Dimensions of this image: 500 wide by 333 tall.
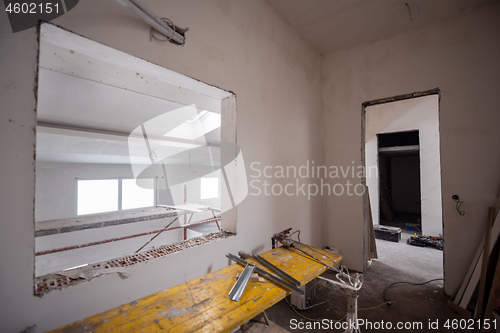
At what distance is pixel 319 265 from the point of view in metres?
1.61

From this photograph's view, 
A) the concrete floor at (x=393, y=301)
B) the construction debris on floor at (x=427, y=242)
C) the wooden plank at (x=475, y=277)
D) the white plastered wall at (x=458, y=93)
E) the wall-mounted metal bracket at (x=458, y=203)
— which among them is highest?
the white plastered wall at (x=458, y=93)

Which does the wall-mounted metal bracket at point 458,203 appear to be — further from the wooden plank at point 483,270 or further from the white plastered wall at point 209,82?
the white plastered wall at point 209,82

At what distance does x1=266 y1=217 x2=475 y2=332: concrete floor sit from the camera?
6.48ft

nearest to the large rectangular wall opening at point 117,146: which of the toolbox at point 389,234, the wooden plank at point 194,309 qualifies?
the wooden plank at point 194,309

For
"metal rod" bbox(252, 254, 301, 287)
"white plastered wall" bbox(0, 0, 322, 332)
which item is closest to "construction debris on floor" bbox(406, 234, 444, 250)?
"white plastered wall" bbox(0, 0, 322, 332)

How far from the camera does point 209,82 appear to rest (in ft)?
5.44

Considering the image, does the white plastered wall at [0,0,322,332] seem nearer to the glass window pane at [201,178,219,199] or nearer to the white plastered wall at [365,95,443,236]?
the white plastered wall at [365,95,443,236]

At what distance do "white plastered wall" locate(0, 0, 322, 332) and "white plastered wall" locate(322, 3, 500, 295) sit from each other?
0.85 m

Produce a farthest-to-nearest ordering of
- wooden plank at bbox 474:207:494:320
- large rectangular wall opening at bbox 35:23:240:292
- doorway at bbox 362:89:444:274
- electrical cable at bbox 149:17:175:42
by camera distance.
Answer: doorway at bbox 362:89:444:274, wooden plank at bbox 474:207:494:320, large rectangular wall opening at bbox 35:23:240:292, electrical cable at bbox 149:17:175:42

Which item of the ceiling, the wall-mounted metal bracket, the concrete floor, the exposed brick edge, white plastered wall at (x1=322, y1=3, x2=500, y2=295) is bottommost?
the concrete floor

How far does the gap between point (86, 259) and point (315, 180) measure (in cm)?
733

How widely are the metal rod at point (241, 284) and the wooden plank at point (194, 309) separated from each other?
27 millimetres

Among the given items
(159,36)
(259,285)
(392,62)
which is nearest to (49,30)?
(159,36)

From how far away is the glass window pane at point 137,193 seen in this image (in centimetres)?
716
